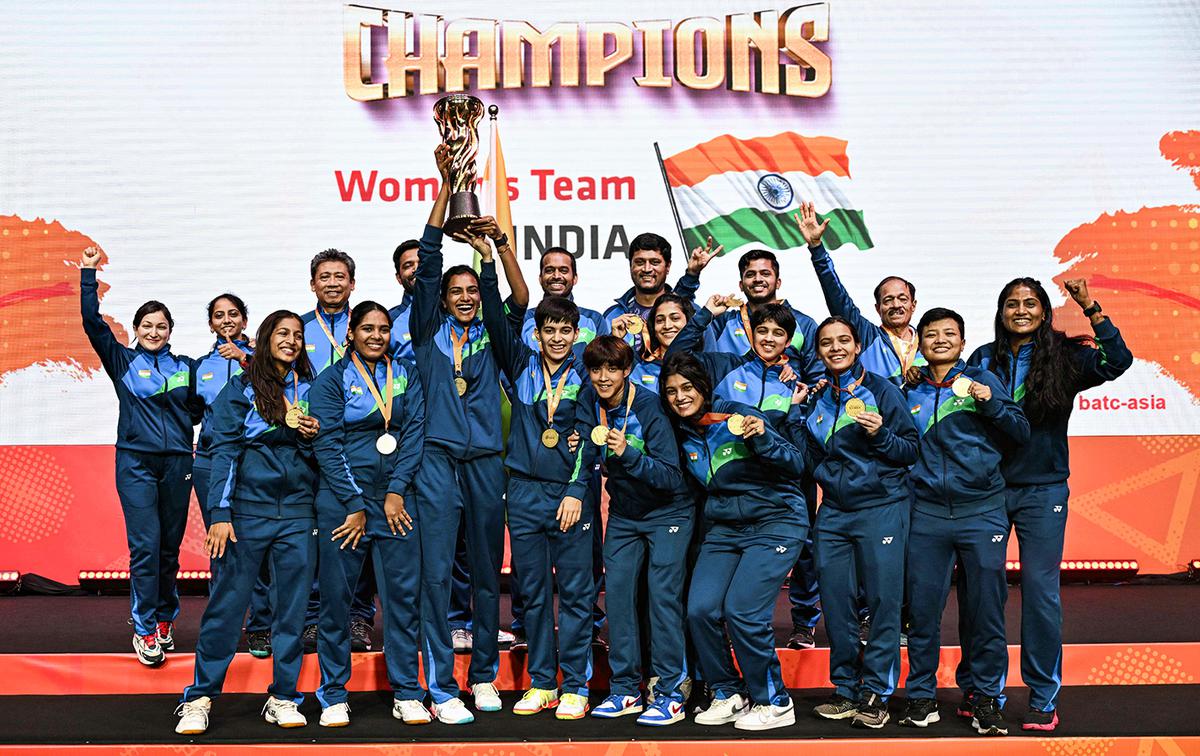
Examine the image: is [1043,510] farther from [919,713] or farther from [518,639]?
[518,639]

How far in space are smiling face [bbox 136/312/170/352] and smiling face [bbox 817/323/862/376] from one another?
2.63 m

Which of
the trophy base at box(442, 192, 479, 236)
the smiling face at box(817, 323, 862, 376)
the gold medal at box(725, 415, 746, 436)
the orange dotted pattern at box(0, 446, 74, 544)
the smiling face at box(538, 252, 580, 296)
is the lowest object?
the orange dotted pattern at box(0, 446, 74, 544)

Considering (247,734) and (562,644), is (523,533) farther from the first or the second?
(247,734)

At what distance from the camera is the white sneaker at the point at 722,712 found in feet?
12.7

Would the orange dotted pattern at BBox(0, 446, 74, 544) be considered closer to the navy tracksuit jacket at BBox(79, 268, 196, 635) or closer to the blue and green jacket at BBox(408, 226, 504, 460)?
the navy tracksuit jacket at BBox(79, 268, 196, 635)

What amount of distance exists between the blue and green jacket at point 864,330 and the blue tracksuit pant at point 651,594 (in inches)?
39.9

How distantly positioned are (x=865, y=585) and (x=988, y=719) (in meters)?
0.57

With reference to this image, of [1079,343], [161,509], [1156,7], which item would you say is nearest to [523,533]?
[161,509]

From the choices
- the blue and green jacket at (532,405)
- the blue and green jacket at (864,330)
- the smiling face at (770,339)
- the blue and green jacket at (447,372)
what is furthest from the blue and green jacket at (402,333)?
the blue and green jacket at (864,330)

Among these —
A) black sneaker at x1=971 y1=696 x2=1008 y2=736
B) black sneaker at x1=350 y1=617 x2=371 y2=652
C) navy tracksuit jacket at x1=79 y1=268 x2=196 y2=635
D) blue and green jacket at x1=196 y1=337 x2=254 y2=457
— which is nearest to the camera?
black sneaker at x1=971 y1=696 x2=1008 y2=736

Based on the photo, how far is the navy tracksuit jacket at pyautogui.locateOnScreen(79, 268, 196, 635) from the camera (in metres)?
4.63

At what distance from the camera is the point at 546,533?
160 inches

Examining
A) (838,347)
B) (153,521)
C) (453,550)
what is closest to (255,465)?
(453,550)

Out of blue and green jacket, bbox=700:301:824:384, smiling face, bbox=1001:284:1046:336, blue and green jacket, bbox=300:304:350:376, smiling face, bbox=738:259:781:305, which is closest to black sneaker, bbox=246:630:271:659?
blue and green jacket, bbox=300:304:350:376
